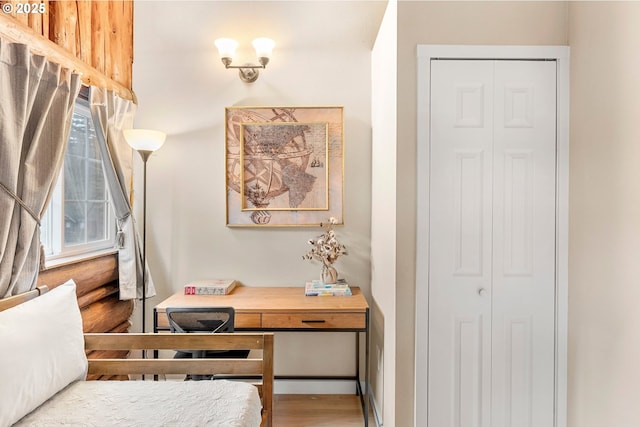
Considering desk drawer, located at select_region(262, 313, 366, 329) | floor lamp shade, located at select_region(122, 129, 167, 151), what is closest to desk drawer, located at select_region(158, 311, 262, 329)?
desk drawer, located at select_region(262, 313, 366, 329)

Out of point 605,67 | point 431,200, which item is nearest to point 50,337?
point 431,200

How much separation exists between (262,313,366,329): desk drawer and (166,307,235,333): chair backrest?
0.26m

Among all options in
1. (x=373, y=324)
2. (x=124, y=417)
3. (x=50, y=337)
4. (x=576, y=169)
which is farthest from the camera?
(x=373, y=324)

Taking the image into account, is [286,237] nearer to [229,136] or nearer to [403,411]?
[229,136]

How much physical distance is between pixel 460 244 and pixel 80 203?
2.32 metres

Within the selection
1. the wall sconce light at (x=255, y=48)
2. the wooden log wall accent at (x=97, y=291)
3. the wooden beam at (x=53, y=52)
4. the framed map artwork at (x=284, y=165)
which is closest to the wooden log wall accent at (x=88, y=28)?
the wooden beam at (x=53, y=52)

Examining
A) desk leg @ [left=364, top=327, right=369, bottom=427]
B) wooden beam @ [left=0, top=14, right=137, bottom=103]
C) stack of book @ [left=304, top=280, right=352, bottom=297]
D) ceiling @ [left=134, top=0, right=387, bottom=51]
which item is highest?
ceiling @ [left=134, top=0, right=387, bottom=51]

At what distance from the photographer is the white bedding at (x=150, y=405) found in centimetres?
149

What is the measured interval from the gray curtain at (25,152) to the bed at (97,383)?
0.17m

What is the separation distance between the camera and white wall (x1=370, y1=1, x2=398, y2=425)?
208 centimetres

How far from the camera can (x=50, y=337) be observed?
1.67 m

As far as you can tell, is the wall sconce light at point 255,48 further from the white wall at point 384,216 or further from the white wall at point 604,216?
the white wall at point 604,216

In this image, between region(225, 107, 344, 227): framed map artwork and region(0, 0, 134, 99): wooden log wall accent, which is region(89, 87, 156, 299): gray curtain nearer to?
region(0, 0, 134, 99): wooden log wall accent

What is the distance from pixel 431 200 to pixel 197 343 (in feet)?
4.38
